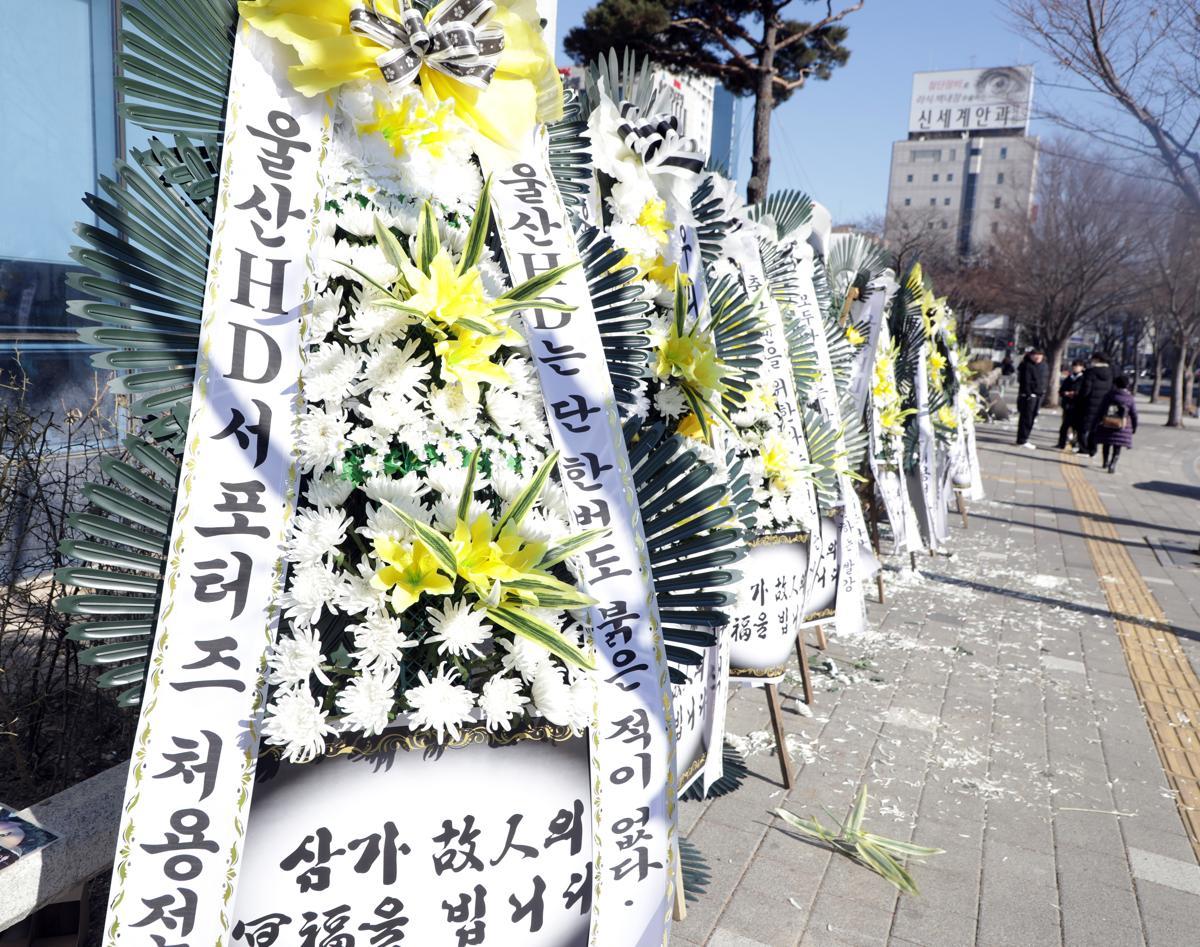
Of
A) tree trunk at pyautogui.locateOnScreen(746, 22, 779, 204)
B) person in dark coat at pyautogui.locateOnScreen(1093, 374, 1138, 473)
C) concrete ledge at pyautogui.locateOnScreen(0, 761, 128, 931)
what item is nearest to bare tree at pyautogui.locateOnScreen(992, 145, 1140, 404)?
person in dark coat at pyautogui.locateOnScreen(1093, 374, 1138, 473)

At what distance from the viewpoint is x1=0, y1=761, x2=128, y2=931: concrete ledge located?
1.59m

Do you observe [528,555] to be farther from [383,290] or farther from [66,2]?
[66,2]

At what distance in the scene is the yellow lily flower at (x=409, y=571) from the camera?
123 cm

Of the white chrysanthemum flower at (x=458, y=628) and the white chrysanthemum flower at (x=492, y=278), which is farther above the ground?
the white chrysanthemum flower at (x=492, y=278)

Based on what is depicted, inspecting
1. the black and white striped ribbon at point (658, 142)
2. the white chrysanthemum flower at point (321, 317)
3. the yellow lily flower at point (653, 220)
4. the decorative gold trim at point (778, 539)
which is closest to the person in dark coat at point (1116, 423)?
the decorative gold trim at point (778, 539)

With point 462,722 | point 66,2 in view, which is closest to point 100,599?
point 462,722

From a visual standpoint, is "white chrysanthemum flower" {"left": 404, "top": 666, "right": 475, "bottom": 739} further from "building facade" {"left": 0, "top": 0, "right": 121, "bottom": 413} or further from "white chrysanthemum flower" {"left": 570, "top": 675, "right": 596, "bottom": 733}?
"building facade" {"left": 0, "top": 0, "right": 121, "bottom": 413}

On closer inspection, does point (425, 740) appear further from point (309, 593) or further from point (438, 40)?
point (438, 40)

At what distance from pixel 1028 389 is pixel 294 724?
16.3 metres

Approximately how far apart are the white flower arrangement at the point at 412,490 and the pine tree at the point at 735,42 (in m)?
12.6

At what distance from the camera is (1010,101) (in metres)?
9.09

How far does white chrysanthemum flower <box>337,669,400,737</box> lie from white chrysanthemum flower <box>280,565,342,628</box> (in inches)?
4.4

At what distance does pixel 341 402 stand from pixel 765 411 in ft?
6.28

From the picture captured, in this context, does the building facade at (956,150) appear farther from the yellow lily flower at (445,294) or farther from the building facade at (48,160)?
the yellow lily flower at (445,294)
